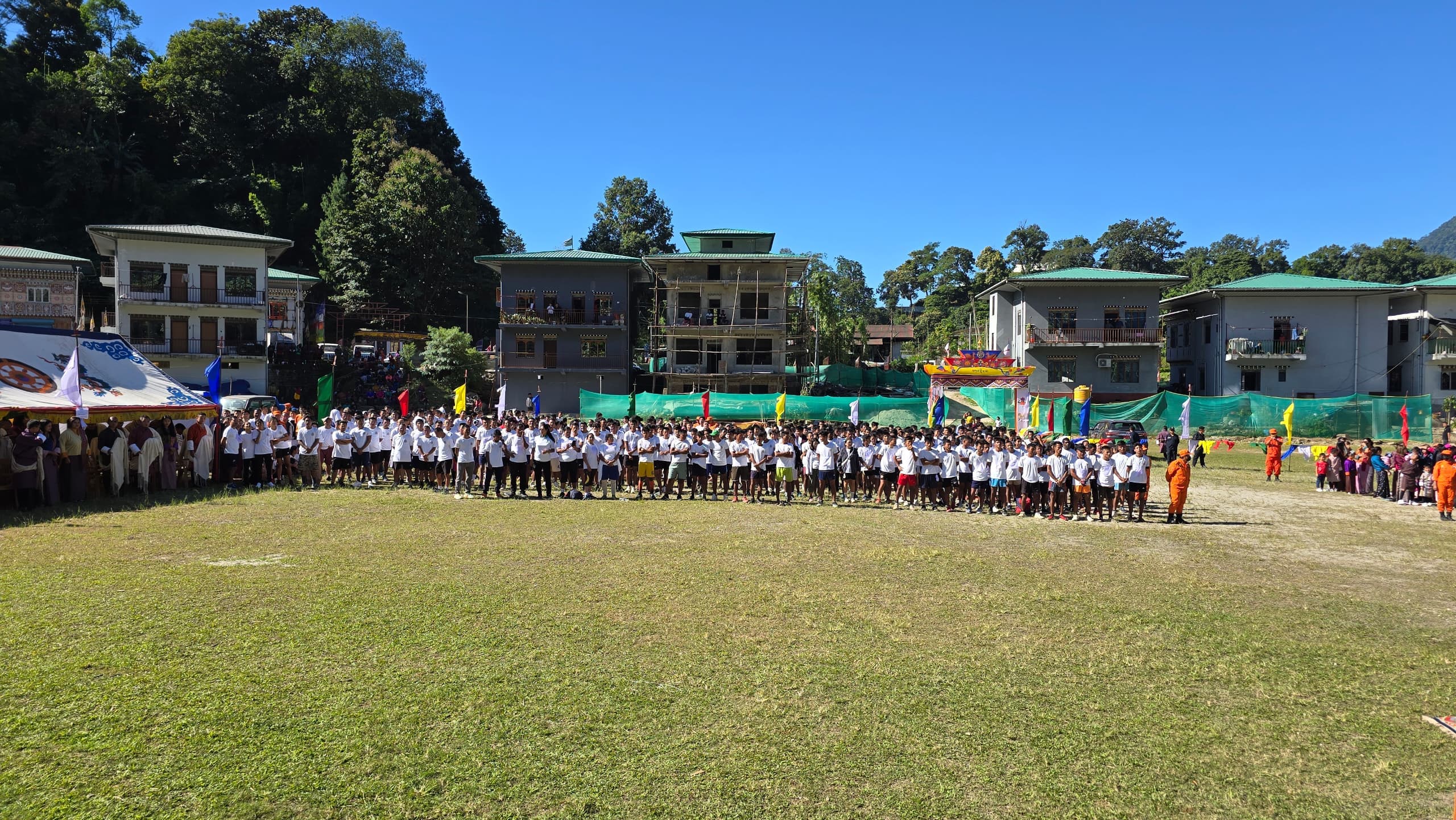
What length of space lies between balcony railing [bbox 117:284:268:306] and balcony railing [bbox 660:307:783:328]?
2304 cm

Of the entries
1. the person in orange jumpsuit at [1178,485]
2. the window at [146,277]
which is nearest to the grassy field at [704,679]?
the person in orange jumpsuit at [1178,485]

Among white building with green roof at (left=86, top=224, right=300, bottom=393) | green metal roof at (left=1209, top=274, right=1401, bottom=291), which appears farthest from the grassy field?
green metal roof at (left=1209, top=274, right=1401, bottom=291)

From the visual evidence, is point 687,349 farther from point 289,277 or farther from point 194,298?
point 289,277

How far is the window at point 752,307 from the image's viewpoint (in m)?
49.2

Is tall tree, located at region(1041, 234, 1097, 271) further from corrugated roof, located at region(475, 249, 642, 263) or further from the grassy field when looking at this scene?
the grassy field

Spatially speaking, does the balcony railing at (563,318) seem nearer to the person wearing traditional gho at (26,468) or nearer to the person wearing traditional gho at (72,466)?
the person wearing traditional gho at (72,466)

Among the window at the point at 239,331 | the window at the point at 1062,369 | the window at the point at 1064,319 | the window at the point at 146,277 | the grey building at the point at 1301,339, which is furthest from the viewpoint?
the window at the point at 1062,369

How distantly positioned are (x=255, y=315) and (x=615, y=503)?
128 ft

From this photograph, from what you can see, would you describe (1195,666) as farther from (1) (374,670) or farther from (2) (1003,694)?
(1) (374,670)

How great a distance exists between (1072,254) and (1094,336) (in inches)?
1934

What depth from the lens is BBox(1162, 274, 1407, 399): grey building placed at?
4659 cm

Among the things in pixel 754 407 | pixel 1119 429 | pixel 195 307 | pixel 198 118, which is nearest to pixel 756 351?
pixel 754 407

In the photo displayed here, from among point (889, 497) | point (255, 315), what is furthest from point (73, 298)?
point (889, 497)

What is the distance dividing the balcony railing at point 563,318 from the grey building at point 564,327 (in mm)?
47
